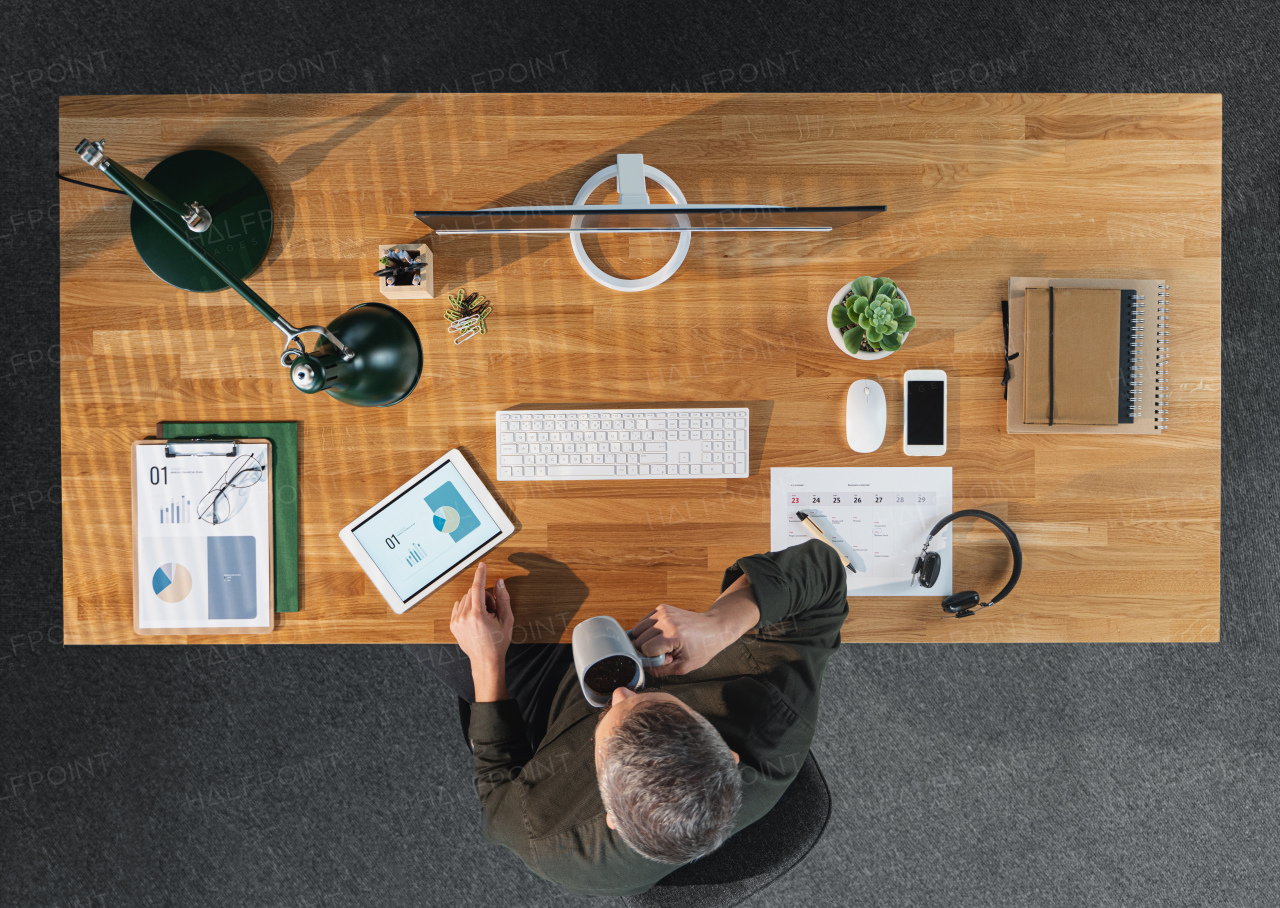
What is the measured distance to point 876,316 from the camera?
1.17 meters

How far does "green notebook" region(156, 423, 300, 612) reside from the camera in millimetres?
1287

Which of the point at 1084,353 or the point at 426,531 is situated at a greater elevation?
the point at 1084,353

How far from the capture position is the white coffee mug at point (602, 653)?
41.6 inches

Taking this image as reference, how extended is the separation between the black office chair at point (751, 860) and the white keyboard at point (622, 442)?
64cm

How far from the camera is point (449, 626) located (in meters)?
1.31

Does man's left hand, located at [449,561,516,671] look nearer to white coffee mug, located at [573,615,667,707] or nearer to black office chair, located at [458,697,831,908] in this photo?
white coffee mug, located at [573,615,667,707]

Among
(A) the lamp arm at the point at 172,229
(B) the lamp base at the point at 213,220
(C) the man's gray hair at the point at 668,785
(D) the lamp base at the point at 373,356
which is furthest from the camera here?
(B) the lamp base at the point at 213,220

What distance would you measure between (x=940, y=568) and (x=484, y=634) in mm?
882

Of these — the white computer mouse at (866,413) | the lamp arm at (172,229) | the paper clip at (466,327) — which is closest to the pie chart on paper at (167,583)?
the lamp arm at (172,229)

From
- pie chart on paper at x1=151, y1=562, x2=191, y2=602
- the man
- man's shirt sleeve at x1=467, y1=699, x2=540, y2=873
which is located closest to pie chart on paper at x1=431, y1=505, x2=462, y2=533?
the man

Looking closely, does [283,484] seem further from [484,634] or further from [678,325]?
[678,325]

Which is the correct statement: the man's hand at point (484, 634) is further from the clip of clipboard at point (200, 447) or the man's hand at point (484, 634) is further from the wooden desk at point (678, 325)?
the clip of clipboard at point (200, 447)

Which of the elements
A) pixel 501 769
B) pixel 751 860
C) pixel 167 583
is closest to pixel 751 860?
pixel 751 860

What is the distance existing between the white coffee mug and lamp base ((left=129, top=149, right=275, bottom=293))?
916 mm
